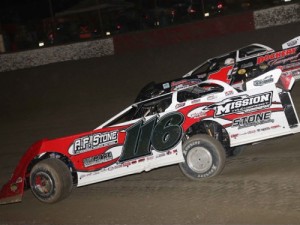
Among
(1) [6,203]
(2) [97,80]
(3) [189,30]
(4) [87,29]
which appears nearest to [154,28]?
(3) [189,30]

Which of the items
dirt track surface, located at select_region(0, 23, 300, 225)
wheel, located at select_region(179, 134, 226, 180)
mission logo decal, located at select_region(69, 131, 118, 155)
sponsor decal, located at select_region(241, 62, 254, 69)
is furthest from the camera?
sponsor decal, located at select_region(241, 62, 254, 69)

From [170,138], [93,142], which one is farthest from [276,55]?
[93,142]

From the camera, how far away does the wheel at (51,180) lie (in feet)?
24.2

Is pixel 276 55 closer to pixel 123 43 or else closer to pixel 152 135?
pixel 152 135

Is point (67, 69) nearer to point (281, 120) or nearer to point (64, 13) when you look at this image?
point (64, 13)

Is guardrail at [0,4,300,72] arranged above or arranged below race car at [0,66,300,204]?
above

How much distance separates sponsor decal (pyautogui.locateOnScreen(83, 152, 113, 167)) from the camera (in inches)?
292

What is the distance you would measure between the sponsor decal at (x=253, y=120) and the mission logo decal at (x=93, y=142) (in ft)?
5.50

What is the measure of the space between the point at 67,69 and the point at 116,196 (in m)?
12.5

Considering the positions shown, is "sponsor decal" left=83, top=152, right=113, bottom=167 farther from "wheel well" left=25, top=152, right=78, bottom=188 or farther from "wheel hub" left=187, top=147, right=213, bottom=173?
"wheel hub" left=187, top=147, right=213, bottom=173

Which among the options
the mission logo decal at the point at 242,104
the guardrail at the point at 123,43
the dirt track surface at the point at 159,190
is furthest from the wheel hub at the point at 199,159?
the guardrail at the point at 123,43

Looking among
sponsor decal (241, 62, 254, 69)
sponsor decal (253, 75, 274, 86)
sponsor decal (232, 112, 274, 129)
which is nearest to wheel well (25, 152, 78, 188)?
sponsor decal (232, 112, 274, 129)

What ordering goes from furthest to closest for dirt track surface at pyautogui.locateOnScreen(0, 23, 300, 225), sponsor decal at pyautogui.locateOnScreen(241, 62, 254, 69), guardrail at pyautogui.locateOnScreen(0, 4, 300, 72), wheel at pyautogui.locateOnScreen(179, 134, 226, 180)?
guardrail at pyautogui.locateOnScreen(0, 4, 300, 72) → sponsor decal at pyautogui.locateOnScreen(241, 62, 254, 69) → wheel at pyautogui.locateOnScreen(179, 134, 226, 180) → dirt track surface at pyautogui.locateOnScreen(0, 23, 300, 225)

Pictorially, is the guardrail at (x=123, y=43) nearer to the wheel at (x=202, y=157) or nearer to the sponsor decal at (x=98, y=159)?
the sponsor decal at (x=98, y=159)
